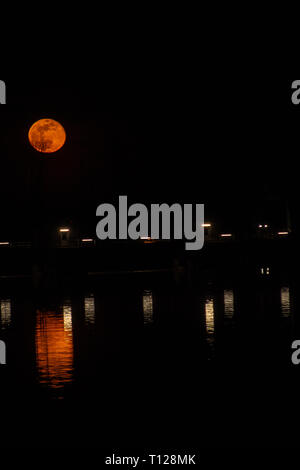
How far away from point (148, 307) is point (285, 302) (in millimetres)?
3867

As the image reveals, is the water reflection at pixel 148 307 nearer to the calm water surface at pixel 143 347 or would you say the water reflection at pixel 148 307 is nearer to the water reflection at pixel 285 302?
the calm water surface at pixel 143 347

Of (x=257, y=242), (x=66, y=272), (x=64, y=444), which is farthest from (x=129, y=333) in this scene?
(x=257, y=242)

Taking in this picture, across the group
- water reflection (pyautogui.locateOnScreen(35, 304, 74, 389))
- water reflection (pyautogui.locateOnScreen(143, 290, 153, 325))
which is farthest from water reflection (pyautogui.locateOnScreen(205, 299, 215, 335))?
water reflection (pyautogui.locateOnScreen(35, 304, 74, 389))

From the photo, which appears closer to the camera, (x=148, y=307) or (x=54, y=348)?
(x=54, y=348)

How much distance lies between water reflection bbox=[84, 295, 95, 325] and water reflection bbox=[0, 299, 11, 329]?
198cm

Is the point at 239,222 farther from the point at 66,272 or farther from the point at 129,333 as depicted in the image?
the point at 129,333

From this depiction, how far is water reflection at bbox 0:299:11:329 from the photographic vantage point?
16.9 meters

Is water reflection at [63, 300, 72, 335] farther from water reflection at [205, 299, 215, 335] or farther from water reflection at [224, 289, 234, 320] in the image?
water reflection at [224, 289, 234, 320]

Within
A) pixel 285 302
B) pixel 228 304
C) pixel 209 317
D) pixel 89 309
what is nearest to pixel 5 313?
pixel 89 309

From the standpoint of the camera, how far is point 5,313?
19172mm

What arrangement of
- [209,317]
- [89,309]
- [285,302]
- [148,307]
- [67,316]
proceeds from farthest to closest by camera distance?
[148,307], [285,302], [89,309], [67,316], [209,317]

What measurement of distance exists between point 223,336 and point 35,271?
1516cm

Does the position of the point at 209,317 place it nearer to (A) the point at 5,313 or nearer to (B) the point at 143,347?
(B) the point at 143,347

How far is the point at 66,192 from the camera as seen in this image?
41.7 meters
